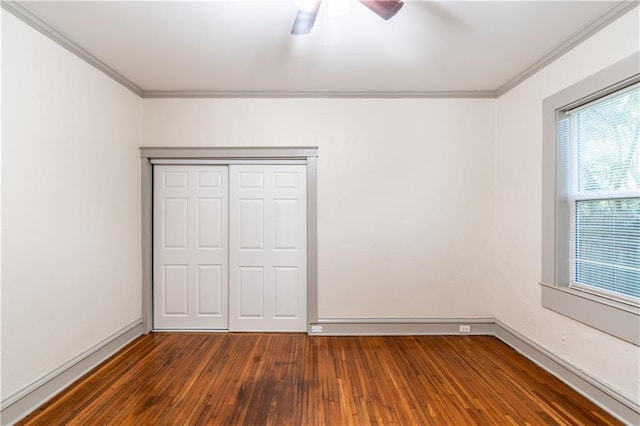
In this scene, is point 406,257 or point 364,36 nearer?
point 364,36

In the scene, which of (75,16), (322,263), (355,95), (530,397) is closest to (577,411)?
(530,397)

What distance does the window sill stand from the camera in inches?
80.4

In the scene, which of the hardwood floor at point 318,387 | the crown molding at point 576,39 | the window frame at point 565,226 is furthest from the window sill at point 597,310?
the crown molding at point 576,39

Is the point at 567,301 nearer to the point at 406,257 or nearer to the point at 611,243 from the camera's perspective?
the point at 611,243

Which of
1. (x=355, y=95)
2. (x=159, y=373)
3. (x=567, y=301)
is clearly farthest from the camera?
(x=355, y=95)

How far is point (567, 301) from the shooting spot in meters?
2.54

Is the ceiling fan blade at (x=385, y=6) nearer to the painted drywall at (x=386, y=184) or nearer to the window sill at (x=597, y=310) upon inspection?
the painted drywall at (x=386, y=184)

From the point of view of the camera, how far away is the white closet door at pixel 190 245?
3.69 meters

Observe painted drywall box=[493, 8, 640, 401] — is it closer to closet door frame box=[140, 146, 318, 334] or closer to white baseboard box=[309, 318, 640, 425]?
white baseboard box=[309, 318, 640, 425]

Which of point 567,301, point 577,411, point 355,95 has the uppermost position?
point 355,95

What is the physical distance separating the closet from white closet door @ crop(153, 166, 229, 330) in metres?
0.01

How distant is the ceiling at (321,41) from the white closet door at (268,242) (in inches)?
39.9

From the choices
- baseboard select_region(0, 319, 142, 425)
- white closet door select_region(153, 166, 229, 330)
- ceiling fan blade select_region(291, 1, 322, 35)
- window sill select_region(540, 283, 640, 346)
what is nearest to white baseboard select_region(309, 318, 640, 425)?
window sill select_region(540, 283, 640, 346)

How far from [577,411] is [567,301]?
0.78 metres
